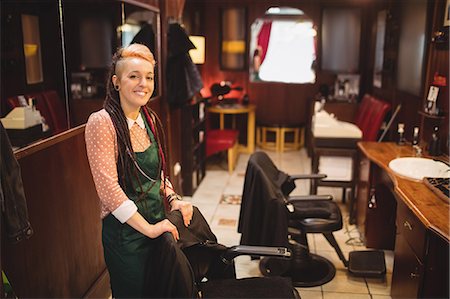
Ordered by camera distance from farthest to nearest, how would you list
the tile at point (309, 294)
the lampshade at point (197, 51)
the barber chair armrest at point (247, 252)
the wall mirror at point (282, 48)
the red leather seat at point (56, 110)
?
the wall mirror at point (282, 48) < the lampshade at point (197, 51) < the tile at point (309, 294) < the red leather seat at point (56, 110) < the barber chair armrest at point (247, 252)

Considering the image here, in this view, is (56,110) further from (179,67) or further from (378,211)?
(378,211)

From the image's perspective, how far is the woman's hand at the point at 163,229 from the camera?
1620mm

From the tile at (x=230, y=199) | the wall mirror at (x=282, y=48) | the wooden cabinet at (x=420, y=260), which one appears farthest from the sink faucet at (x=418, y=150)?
the wall mirror at (x=282, y=48)

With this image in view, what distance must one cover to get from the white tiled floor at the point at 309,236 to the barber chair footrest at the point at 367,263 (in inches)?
1.9

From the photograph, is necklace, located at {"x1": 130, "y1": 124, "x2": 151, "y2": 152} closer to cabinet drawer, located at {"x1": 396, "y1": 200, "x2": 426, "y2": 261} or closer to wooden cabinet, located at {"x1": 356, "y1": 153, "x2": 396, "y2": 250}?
cabinet drawer, located at {"x1": 396, "y1": 200, "x2": 426, "y2": 261}

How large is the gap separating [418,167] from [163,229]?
197 centimetres

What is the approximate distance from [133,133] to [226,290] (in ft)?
2.67

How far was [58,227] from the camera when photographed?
7.08ft

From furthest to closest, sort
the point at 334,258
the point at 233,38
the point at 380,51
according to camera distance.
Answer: the point at 233,38 → the point at 380,51 → the point at 334,258

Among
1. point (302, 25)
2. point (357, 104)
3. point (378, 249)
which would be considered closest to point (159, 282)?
point (378, 249)

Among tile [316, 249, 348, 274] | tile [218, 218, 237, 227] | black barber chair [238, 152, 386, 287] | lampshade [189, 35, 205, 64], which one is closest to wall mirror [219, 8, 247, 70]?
lampshade [189, 35, 205, 64]

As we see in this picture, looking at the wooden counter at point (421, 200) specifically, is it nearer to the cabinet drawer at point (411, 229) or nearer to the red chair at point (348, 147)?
the cabinet drawer at point (411, 229)

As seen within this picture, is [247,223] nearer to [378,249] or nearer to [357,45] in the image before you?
[378,249]

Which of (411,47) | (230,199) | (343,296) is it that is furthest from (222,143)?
(343,296)
